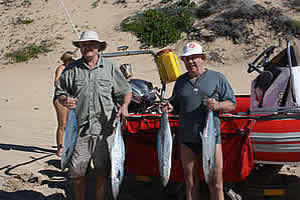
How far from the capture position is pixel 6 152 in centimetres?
605

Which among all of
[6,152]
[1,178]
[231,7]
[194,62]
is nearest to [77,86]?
[194,62]

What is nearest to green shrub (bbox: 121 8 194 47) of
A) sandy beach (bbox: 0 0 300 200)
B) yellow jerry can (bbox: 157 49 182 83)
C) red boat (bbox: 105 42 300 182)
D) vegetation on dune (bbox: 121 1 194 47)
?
vegetation on dune (bbox: 121 1 194 47)

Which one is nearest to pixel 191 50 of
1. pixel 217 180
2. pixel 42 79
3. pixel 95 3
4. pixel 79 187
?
pixel 217 180

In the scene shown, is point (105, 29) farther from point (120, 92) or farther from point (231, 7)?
point (120, 92)

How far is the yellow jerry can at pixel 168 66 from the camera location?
4812 mm

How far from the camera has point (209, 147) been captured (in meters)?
2.94

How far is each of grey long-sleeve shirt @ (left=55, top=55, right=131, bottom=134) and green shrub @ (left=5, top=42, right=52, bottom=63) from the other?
19.4 m

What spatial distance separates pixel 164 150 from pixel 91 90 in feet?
3.27

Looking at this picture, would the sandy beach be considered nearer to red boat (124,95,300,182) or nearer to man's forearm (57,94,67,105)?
man's forearm (57,94,67,105)

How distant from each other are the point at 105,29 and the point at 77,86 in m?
21.7

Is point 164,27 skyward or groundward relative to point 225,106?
skyward

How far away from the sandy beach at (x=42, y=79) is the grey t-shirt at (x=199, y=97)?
2.31 meters

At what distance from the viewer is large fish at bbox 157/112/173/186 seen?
2969mm

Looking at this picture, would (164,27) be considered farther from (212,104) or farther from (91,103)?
(212,104)
